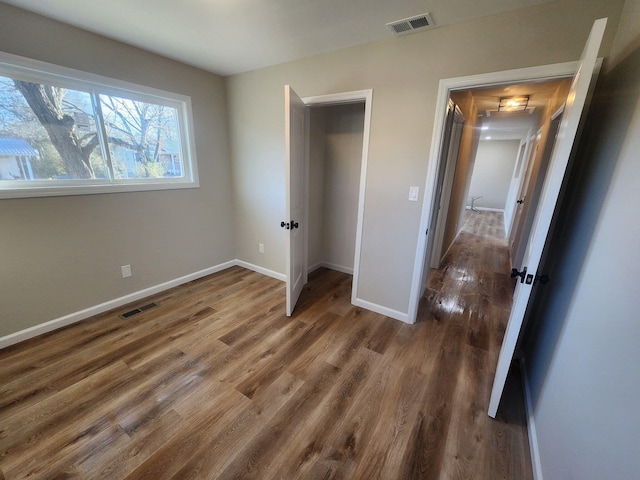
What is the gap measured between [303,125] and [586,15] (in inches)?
84.3

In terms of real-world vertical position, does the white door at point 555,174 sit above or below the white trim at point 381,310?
above

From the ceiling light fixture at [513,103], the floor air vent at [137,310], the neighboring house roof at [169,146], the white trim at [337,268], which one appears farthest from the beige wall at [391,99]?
the ceiling light fixture at [513,103]

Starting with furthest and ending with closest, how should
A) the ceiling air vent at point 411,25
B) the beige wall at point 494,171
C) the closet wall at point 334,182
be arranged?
the beige wall at point 494,171 < the closet wall at point 334,182 < the ceiling air vent at point 411,25

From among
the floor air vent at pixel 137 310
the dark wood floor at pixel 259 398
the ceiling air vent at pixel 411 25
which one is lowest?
the dark wood floor at pixel 259 398

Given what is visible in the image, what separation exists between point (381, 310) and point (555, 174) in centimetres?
186

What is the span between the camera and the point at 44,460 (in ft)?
4.22

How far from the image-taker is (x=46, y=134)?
2072 mm

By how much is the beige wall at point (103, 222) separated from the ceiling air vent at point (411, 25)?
2248mm

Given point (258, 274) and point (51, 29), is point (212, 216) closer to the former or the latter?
point (258, 274)

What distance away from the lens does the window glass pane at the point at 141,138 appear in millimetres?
2432

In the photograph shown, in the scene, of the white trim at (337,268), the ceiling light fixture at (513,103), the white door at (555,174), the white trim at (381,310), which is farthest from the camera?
the white trim at (337,268)

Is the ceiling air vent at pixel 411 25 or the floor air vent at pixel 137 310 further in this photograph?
the floor air vent at pixel 137 310

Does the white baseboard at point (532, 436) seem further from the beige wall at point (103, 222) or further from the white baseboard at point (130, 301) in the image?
the beige wall at point (103, 222)

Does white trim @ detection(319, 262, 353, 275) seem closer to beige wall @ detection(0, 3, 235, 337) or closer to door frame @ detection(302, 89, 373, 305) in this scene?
door frame @ detection(302, 89, 373, 305)
